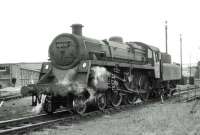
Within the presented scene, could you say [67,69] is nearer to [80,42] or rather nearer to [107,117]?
[80,42]

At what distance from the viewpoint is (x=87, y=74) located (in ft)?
38.7

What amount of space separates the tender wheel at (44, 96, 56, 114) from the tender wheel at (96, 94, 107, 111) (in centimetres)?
192

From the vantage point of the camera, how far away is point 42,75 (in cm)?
1348

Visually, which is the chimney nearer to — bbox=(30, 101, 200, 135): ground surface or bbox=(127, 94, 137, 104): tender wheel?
bbox=(30, 101, 200, 135): ground surface

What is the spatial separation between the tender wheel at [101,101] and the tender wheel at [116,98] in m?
0.85

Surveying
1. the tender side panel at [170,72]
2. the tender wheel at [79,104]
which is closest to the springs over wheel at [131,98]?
the tender side panel at [170,72]

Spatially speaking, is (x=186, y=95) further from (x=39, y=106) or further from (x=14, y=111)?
(x=14, y=111)

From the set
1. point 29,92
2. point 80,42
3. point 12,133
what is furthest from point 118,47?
point 12,133

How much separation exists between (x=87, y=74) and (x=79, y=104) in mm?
1247

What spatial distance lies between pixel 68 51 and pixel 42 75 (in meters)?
1.78

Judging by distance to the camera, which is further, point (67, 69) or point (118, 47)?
point (118, 47)

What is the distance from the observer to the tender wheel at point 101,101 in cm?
1281

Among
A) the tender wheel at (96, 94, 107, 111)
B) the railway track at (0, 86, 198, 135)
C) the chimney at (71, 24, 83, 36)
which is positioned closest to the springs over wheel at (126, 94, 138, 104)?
the railway track at (0, 86, 198, 135)

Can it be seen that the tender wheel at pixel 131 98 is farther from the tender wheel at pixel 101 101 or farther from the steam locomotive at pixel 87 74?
the tender wheel at pixel 101 101
